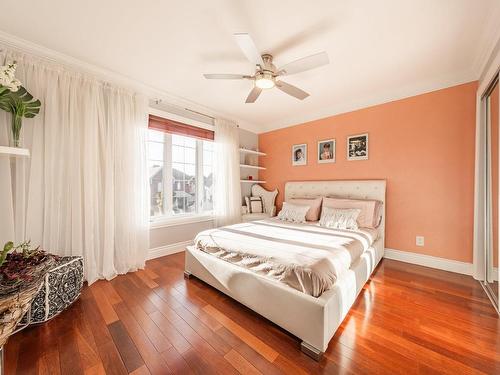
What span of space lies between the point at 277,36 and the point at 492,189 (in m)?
→ 2.76

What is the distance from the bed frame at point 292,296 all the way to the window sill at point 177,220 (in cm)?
100

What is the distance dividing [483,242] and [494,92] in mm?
1647

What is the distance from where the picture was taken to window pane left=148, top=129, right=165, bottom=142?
3068 mm

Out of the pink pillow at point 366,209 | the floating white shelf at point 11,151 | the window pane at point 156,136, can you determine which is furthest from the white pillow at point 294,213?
the floating white shelf at point 11,151

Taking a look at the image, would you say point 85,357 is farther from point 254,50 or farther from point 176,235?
point 254,50

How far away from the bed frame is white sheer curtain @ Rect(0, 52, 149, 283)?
988 mm

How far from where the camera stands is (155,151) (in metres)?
3.13

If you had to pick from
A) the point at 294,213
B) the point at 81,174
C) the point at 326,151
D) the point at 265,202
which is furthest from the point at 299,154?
the point at 81,174

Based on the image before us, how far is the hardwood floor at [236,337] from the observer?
1.24 meters

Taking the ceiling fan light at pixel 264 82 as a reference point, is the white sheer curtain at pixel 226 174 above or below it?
below

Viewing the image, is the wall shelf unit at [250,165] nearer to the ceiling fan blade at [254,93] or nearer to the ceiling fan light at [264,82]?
the ceiling fan blade at [254,93]

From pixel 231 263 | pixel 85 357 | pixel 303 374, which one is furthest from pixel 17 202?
pixel 303 374

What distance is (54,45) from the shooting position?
6.47 ft

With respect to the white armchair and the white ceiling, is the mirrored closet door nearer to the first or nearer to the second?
the white ceiling
